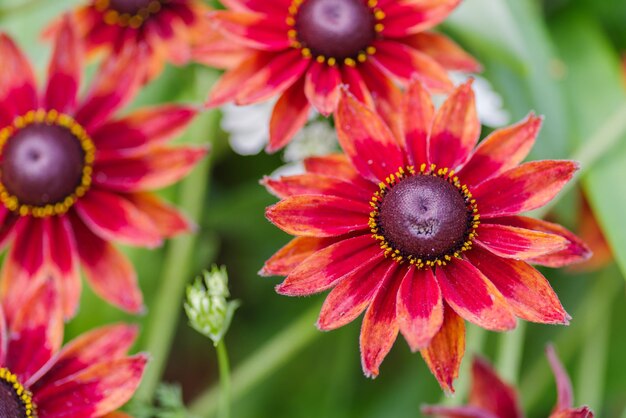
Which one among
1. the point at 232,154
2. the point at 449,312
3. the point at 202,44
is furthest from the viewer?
the point at 232,154

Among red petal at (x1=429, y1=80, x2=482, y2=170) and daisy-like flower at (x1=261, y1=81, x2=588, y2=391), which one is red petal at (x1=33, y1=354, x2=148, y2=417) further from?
red petal at (x1=429, y1=80, x2=482, y2=170)

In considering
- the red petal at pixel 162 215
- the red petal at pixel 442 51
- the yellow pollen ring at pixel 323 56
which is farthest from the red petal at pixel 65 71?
the red petal at pixel 442 51

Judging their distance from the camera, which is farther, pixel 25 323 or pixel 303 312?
pixel 303 312

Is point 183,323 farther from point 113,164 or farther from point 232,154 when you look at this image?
point 113,164

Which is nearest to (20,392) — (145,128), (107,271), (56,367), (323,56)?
(56,367)

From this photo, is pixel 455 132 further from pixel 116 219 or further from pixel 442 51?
pixel 116 219

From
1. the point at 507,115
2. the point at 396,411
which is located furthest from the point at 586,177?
the point at 396,411

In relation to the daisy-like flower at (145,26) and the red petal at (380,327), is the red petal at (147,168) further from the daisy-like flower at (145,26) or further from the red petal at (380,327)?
the red petal at (380,327)
